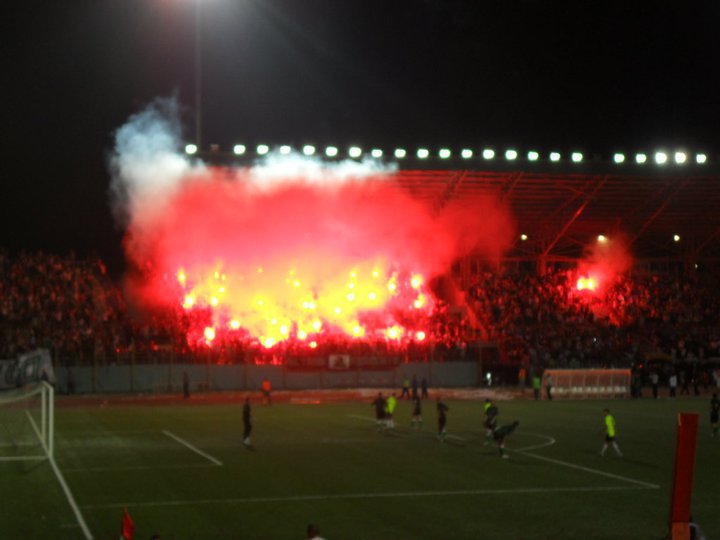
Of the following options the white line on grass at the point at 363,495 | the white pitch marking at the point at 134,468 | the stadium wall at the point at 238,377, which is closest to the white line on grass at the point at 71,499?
the white line on grass at the point at 363,495

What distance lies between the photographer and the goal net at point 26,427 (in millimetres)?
29000

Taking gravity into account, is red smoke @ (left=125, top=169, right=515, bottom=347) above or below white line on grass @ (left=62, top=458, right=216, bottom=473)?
above

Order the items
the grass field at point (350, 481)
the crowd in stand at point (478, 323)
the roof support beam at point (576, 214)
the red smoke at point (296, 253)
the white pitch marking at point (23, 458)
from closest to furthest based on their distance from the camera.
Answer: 1. the grass field at point (350, 481)
2. the white pitch marking at point (23, 458)
3. the crowd in stand at point (478, 323)
4. the red smoke at point (296, 253)
5. the roof support beam at point (576, 214)

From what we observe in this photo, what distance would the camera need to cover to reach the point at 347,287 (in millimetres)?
64125

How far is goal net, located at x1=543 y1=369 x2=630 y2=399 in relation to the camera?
53250 millimetres

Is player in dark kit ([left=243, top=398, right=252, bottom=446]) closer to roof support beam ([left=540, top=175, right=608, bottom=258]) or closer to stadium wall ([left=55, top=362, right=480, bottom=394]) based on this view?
stadium wall ([left=55, top=362, right=480, bottom=394])

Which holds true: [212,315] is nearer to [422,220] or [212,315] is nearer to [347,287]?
[347,287]

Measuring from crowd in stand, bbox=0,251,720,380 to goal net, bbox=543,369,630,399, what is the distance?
534 cm

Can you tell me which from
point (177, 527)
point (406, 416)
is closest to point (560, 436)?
point (406, 416)

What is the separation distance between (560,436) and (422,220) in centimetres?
3162

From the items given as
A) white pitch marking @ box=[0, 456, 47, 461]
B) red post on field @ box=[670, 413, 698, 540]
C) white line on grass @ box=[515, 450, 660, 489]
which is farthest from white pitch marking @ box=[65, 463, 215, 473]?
red post on field @ box=[670, 413, 698, 540]

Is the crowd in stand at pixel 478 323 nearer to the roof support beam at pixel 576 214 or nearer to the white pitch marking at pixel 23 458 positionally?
the roof support beam at pixel 576 214

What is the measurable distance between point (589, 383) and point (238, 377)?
1982 cm

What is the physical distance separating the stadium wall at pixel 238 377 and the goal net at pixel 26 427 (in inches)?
180
